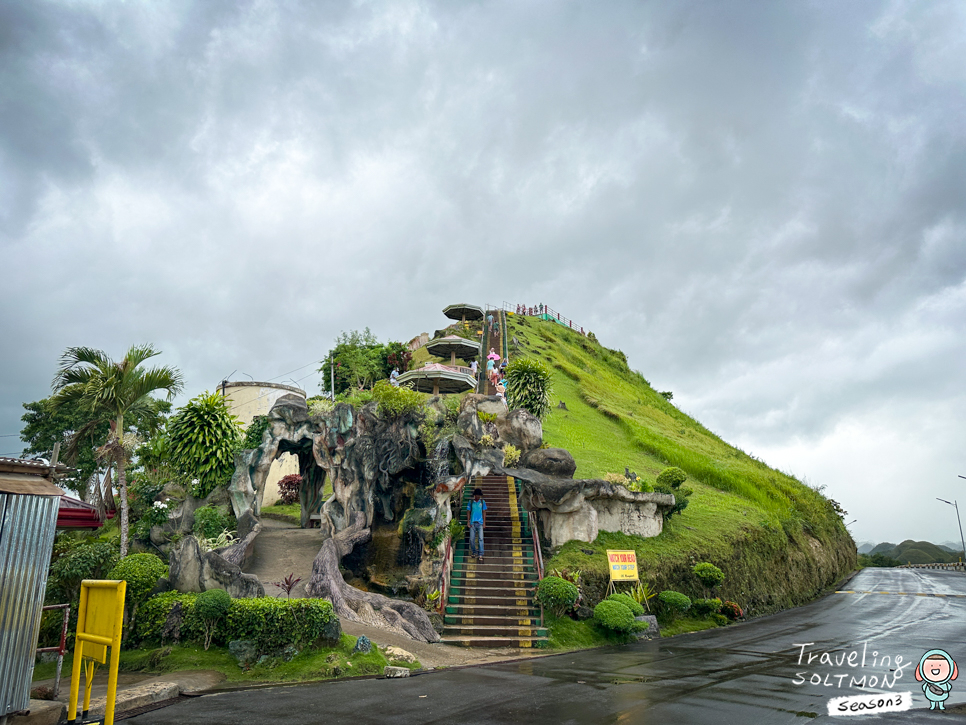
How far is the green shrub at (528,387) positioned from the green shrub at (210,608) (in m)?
19.9

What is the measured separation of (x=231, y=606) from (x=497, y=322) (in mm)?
54548

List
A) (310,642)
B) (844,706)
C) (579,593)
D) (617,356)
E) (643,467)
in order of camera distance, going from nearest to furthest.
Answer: (844,706), (310,642), (579,593), (643,467), (617,356)

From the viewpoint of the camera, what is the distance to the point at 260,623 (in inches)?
472

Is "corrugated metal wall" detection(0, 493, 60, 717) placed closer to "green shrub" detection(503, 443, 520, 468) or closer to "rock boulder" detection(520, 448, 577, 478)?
"green shrub" detection(503, 443, 520, 468)

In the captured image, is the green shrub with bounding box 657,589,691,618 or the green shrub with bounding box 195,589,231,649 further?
the green shrub with bounding box 657,589,691,618

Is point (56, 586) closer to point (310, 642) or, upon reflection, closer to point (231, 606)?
point (231, 606)

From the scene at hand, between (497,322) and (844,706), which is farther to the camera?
(497,322)

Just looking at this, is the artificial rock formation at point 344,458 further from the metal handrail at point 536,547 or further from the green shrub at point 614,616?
the green shrub at point 614,616

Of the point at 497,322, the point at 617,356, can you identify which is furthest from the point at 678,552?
the point at 617,356

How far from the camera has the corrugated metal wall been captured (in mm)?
7867

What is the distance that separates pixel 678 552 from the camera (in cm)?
2033

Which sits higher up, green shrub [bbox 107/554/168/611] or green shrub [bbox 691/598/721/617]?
green shrub [bbox 107/554/168/611]

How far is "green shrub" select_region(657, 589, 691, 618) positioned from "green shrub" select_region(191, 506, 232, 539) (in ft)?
46.3

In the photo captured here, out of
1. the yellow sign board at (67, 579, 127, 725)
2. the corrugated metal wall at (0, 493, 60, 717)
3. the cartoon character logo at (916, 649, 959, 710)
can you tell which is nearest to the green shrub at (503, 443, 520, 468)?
the cartoon character logo at (916, 649, 959, 710)
